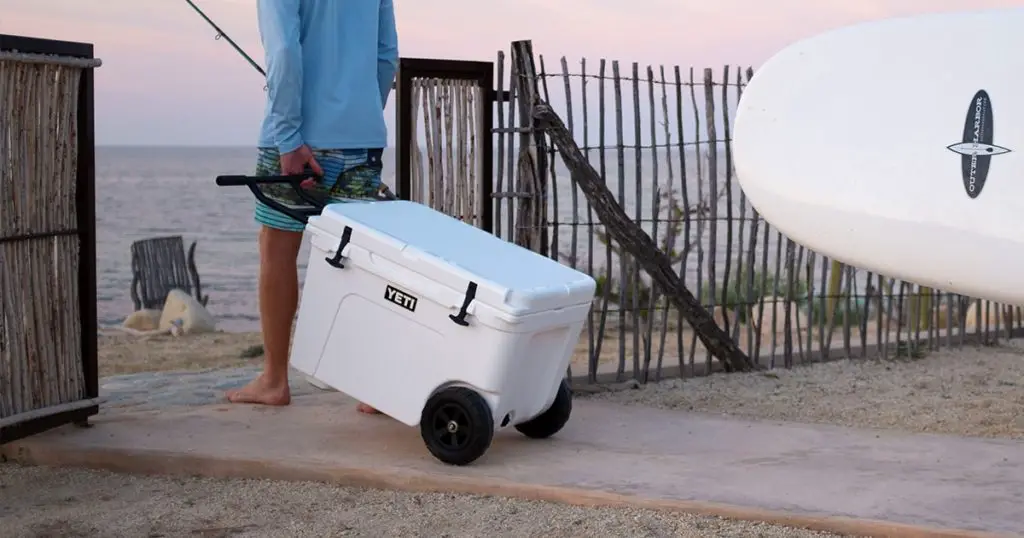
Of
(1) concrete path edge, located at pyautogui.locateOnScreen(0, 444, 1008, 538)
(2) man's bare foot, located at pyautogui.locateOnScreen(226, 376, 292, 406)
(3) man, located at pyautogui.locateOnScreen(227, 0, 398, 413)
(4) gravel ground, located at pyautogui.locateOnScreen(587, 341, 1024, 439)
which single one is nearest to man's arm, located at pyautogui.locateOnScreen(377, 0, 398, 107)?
(3) man, located at pyautogui.locateOnScreen(227, 0, 398, 413)

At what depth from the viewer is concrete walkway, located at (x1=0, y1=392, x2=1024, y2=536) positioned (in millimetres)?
3338

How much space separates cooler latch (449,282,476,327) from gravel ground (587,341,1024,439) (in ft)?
5.00

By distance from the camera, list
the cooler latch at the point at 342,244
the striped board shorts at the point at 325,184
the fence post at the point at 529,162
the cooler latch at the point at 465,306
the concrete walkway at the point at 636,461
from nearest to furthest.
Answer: the concrete walkway at the point at 636,461 → the cooler latch at the point at 465,306 → the cooler latch at the point at 342,244 → the striped board shorts at the point at 325,184 → the fence post at the point at 529,162

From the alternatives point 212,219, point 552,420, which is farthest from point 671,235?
point 212,219

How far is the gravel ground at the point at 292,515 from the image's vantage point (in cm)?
325

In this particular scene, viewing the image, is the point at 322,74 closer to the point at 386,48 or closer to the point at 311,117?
the point at 311,117

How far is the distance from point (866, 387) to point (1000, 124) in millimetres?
2067

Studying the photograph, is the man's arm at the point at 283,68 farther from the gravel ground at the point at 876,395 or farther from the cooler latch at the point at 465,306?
the gravel ground at the point at 876,395

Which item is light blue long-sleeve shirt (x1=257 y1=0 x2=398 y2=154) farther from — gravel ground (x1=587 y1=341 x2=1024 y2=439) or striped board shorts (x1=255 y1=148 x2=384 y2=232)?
gravel ground (x1=587 y1=341 x2=1024 y2=439)

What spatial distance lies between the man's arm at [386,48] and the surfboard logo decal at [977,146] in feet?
6.24

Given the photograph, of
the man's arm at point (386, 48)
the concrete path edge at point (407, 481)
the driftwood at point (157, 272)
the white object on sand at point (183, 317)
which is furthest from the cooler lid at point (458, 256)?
the driftwood at point (157, 272)

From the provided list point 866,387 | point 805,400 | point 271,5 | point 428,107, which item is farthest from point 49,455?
point 866,387

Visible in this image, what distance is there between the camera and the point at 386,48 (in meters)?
4.43

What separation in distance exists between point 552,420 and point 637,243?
5.40 feet
